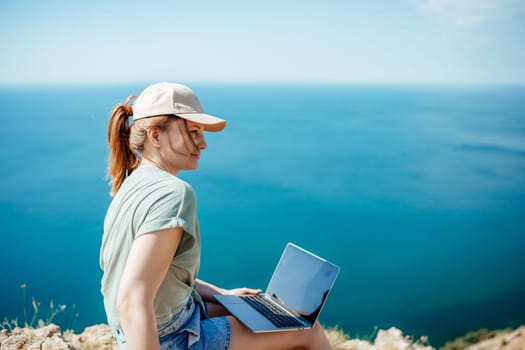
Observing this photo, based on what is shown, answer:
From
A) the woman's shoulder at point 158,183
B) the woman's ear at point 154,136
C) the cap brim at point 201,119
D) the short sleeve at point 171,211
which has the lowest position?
the short sleeve at point 171,211

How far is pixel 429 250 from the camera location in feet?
80.8

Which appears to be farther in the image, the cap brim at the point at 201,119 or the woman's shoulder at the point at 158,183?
the cap brim at the point at 201,119

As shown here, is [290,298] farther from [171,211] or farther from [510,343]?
[510,343]

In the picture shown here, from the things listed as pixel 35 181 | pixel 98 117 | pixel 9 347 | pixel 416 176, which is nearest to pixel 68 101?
pixel 98 117

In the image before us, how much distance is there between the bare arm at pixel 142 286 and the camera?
1.11 meters

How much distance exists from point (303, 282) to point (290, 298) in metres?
0.09

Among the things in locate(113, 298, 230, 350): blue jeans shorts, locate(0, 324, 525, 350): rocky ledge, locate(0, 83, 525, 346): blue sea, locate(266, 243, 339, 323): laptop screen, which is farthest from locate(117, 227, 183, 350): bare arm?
locate(0, 83, 525, 346): blue sea

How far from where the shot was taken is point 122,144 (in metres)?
1.57

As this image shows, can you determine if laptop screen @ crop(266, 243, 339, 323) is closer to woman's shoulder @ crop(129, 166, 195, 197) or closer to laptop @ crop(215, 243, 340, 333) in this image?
laptop @ crop(215, 243, 340, 333)

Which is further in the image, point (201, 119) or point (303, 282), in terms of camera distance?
point (303, 282)

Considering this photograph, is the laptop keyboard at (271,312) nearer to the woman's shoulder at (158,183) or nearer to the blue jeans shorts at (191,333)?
the blue jeans shorts at (191,333)

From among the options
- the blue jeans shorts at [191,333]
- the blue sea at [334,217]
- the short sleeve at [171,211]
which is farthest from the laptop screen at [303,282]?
the blue sea at [334,217]

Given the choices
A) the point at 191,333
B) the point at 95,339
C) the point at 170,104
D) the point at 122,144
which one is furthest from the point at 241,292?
the point at 95,339

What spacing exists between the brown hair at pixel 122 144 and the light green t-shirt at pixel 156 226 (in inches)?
6.6
